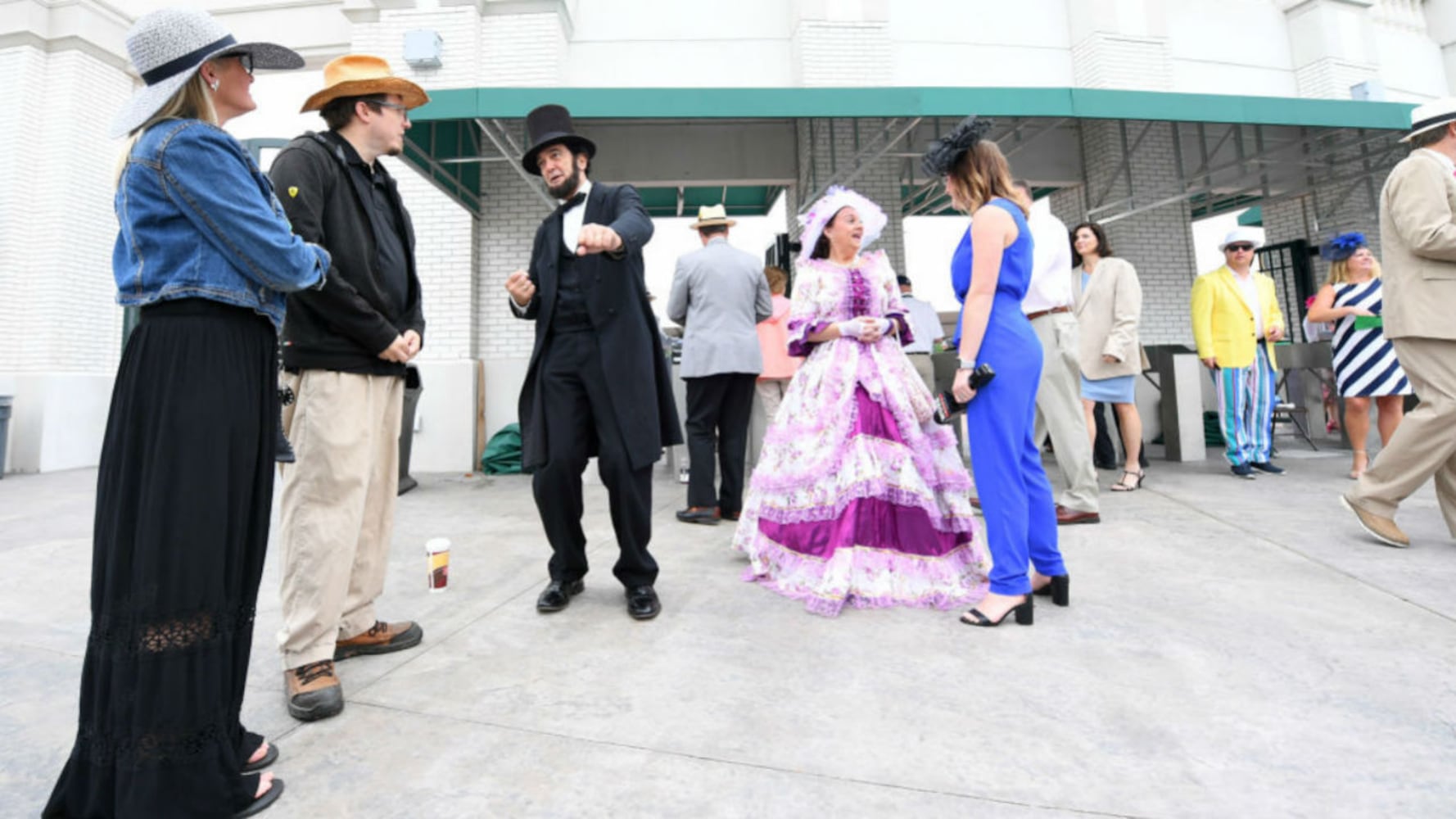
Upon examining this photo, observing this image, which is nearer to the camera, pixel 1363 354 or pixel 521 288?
pixel 521 288

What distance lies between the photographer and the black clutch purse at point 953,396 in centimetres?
249

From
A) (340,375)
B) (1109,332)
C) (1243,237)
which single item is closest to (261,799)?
(340,375)

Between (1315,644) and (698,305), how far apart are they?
3713mm

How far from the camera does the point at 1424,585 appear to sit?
281cm

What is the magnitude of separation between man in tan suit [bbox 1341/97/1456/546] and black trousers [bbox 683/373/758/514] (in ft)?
11.4

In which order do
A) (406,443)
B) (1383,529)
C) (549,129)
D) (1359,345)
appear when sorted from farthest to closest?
(406,443) → (1359,345) → (1383,529) → (549,129)

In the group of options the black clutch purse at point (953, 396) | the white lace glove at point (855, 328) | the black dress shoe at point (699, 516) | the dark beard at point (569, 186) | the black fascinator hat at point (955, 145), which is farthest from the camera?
A: the black dress shoe at point (699, 516)

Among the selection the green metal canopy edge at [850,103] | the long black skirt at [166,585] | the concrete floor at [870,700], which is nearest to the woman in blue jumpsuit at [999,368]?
the concrete floor at [870,700]

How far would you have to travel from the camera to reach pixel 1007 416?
2.54 metres

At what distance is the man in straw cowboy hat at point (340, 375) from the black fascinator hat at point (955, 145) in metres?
1.98

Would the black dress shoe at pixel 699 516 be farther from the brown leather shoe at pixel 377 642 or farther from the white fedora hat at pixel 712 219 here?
the brown leather shoe at pixel 377 642

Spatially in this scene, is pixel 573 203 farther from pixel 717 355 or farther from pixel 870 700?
pixel 870 700

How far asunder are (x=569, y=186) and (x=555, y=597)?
5.71 ft

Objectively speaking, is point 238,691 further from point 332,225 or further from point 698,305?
point 698,305
